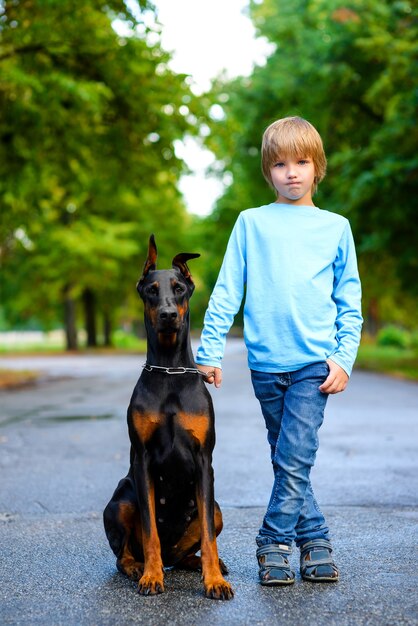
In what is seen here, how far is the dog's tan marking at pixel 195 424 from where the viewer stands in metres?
3.59

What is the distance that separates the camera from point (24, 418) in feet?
37.6

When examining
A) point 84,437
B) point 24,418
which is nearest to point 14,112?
point 24,418

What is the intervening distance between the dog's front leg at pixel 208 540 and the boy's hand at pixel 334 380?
62 cm

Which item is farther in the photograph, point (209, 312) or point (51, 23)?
point (51, 23)

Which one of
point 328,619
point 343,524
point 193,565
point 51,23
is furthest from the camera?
point 51,23

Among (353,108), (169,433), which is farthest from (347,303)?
(353,108)

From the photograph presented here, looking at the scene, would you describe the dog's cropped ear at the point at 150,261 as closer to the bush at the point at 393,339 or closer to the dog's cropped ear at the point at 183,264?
the dog's cropped ear at the point at 183,264

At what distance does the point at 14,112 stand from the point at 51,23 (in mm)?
1786

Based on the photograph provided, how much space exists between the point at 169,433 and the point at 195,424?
118 millimetres

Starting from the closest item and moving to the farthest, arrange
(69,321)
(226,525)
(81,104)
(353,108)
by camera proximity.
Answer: (226,525)
(81,104)
(353,108)
(69,321)

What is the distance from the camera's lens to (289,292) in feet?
12.5

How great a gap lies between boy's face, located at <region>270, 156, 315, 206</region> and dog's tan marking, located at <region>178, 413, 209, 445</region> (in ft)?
3.65

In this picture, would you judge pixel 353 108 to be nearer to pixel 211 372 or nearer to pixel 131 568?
pixel 211 372

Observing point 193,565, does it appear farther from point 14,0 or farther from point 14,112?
point 14,0
